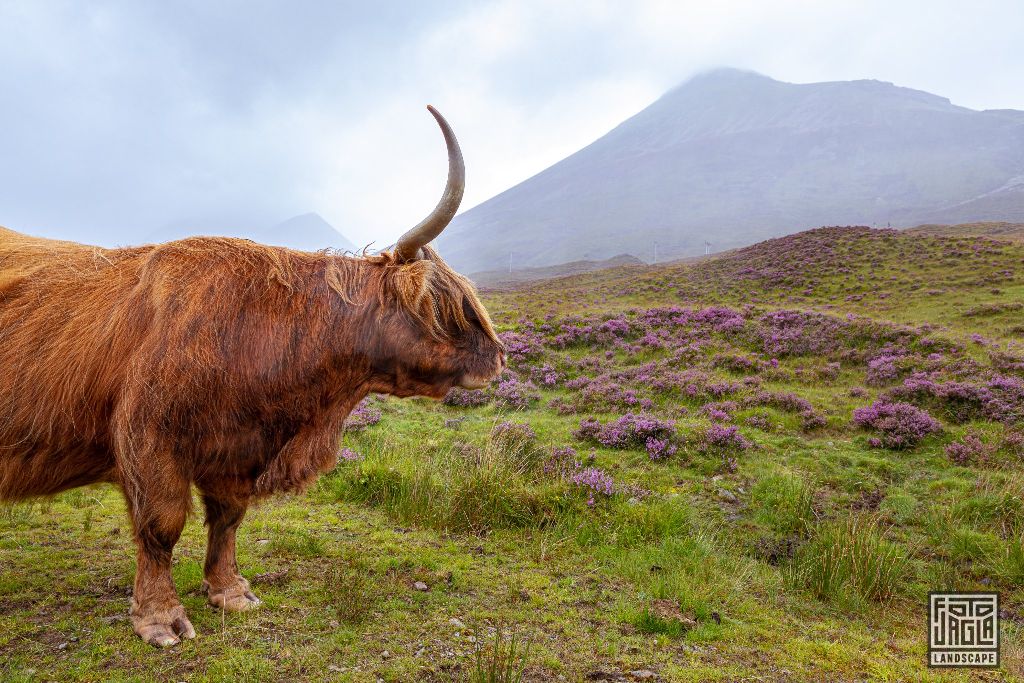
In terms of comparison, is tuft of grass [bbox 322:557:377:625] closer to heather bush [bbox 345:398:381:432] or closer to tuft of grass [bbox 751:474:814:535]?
tuft of grass [bbox 751:474:814:535]

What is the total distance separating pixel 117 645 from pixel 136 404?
1630mm

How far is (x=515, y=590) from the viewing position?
4.73 meters

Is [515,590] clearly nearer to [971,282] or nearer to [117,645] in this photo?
[117,645]

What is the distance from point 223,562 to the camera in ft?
13.4

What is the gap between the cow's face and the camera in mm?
3572

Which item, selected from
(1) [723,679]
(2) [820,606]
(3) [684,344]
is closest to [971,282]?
(3) [684,344]

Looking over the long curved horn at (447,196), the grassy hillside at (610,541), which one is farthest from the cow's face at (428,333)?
the grassy hillside at (610,541)

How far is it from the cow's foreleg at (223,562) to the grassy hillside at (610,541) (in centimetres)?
17

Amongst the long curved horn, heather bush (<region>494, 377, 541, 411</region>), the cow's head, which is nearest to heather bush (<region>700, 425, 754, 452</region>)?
heather bush (<region>494, 377, 541, 411</region>)

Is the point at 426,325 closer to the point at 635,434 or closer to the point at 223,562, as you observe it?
the point at 223,562

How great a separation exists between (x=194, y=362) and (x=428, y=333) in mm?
1353

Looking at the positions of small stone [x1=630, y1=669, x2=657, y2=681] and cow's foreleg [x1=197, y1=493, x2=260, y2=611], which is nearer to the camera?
small stone [x1=630, y1=669, x2=657, y2=681]

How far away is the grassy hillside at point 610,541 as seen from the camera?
12.3ft

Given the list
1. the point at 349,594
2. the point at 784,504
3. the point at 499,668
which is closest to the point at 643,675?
the point at 499,668
